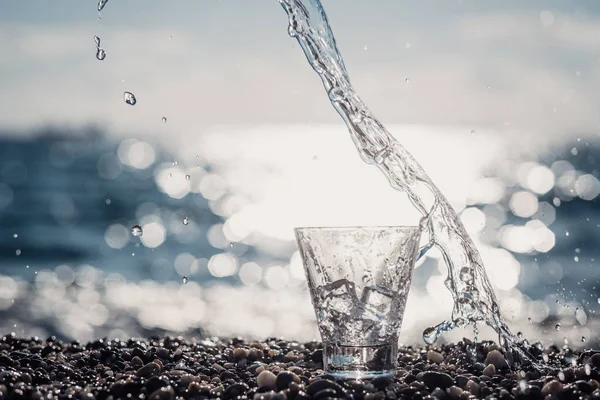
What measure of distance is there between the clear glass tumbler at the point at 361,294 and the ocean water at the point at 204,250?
3.24 m

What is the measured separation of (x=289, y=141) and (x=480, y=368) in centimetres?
2727

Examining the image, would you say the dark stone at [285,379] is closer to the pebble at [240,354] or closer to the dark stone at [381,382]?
the dark stone at [381,382]

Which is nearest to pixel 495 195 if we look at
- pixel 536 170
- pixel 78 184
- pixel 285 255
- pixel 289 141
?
pixel 536 170

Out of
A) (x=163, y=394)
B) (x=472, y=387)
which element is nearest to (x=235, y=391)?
(x=163, y=394)

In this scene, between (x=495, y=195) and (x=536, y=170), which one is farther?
(x=536, y=170)

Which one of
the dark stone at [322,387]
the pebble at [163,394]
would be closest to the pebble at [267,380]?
the dark stone at [322,387]

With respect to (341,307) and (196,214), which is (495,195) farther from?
(341,307)

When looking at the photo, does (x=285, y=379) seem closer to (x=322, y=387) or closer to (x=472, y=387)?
(x=322, y=387)

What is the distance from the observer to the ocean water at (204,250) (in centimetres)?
995

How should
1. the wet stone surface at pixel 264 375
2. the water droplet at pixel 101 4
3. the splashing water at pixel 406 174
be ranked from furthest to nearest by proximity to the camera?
the water droplet at pixel 101 4
the splashing water at pixel 406 174
the wet stone surface at pixel 264 375

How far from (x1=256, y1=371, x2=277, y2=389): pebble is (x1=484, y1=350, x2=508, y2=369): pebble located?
113cm

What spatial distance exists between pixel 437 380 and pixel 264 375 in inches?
26.4

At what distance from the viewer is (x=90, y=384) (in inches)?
134

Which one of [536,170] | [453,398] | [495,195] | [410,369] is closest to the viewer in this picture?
[453,398]
